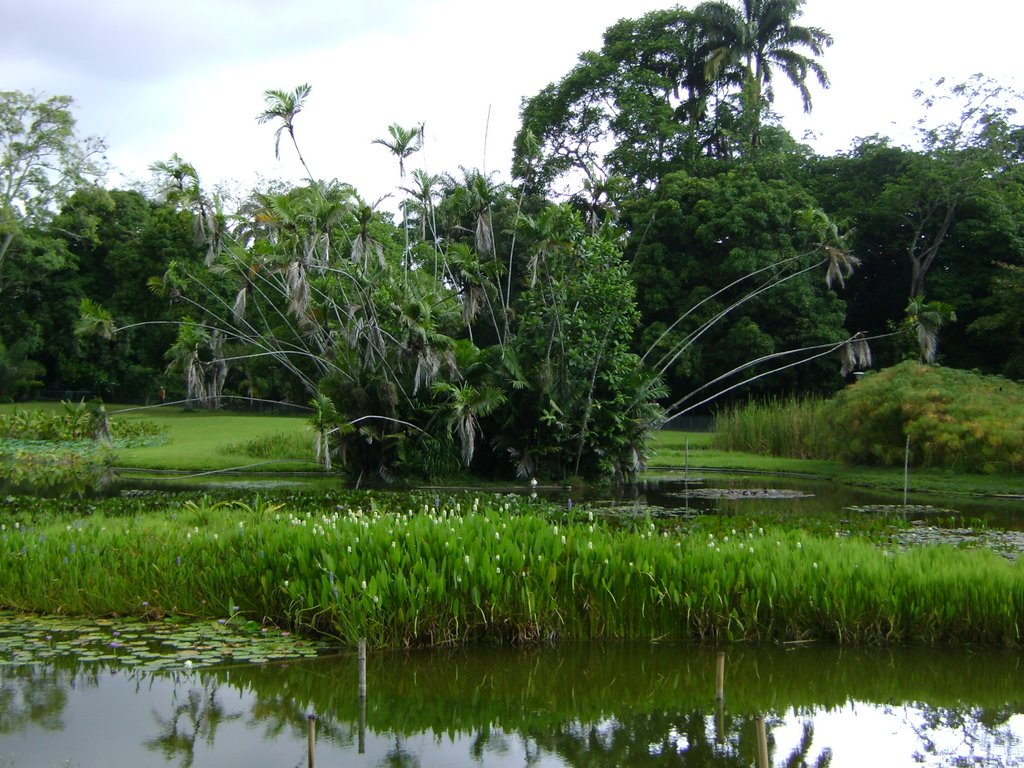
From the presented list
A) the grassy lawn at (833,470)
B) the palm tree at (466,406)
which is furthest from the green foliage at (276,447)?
the grassy lawn at (833,470)

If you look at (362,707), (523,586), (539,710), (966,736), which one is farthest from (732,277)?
(362,707)

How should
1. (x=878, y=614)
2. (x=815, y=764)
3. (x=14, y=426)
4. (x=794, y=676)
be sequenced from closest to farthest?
(x=815, y=764), (x=794, y=676), (x=878, y=614), (x=14, y=426)

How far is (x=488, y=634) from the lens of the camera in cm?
742

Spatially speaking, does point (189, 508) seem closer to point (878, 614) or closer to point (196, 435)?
point (878, 614)

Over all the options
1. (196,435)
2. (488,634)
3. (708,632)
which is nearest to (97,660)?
(488,634)

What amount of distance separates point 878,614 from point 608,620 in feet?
6.55

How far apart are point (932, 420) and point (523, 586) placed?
15.2 metres

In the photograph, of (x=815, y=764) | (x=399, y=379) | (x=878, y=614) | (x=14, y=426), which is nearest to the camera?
(x=815, y=764)

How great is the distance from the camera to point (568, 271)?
20031mm

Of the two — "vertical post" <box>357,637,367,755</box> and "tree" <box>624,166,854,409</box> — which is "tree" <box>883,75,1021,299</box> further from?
"vertical post" <box>357,637,367,755</box>

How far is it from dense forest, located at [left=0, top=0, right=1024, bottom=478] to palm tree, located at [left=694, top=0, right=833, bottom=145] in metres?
0.10

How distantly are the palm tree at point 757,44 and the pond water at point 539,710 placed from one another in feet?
112

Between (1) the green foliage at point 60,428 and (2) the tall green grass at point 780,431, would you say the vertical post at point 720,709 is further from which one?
(1) the green foliage at point 60,428

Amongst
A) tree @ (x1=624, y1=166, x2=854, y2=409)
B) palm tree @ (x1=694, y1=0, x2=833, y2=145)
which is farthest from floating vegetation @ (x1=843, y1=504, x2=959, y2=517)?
palm tree @ (x1=694, y1=0, x2=833, y2=145)
